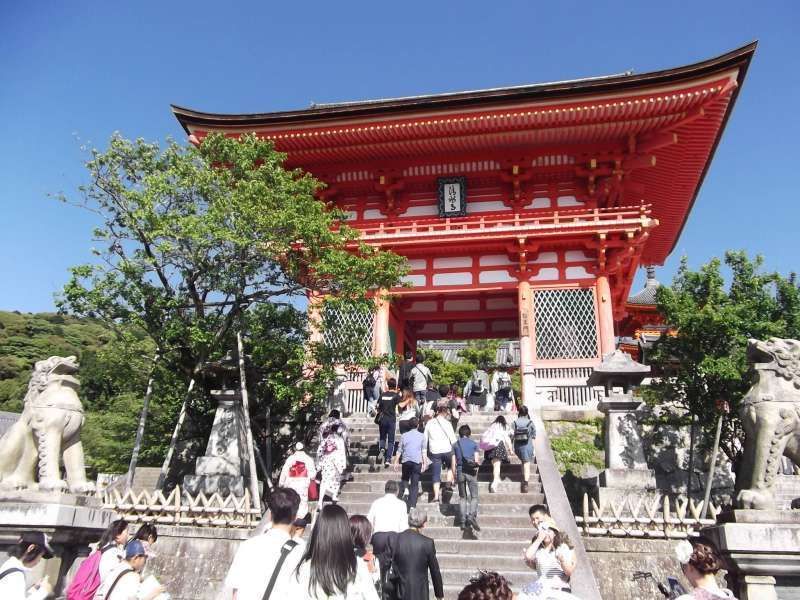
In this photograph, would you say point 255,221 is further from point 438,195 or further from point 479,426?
point 438,195

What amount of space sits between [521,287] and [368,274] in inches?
263

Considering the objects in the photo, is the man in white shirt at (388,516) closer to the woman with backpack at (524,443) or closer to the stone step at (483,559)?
the stone step at (483,559)

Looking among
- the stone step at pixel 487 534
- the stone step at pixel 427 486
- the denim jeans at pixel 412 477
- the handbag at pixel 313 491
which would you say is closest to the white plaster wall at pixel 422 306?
the stone step at pixel 427 486

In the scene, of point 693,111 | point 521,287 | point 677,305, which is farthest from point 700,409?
point 693,111

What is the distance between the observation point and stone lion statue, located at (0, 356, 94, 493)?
19.8 feet

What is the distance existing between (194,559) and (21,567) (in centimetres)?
494

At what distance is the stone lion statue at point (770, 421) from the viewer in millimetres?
5016

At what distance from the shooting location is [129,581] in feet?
12.7

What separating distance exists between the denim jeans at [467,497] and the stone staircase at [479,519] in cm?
30

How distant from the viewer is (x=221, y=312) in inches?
458

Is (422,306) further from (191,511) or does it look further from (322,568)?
(322,568)

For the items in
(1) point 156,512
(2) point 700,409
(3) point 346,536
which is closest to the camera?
(3) point 346,536

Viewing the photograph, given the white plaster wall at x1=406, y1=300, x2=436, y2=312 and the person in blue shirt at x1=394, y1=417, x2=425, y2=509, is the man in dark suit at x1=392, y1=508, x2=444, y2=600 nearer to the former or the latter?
the person in blue shirt at x1=394, y1=417, x2=425, y2=509

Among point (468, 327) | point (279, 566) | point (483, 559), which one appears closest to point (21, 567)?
point (279, 566)
